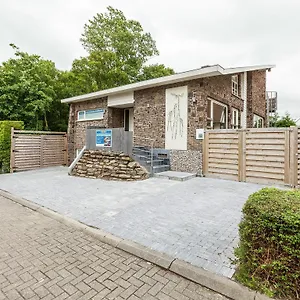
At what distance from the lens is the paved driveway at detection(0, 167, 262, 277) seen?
304 centimetres

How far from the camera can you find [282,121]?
20141 mm

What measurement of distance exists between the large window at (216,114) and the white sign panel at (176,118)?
1.10 m

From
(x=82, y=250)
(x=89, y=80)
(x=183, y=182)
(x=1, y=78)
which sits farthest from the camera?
(x=89, y=80)

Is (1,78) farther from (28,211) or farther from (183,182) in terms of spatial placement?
(183,182)

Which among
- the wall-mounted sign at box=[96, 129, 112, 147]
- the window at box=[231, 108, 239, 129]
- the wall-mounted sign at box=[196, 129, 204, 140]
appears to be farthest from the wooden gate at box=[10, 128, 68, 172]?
the window at box=[231, 108, 239, 129]

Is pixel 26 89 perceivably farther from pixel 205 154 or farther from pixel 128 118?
pixel 205 154

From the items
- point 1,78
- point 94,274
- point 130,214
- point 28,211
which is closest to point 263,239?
point 94,274

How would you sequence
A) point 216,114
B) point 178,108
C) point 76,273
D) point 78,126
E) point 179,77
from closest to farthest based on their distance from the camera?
point 76,273 < point 179,77 < point 178,108 < point 216,114 < point 78,126

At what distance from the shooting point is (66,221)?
4168 millimetres

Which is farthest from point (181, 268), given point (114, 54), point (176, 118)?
point (114, 54)

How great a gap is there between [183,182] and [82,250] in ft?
16.8

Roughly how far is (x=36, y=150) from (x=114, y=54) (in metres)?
12.6

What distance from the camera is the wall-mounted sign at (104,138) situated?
916cm

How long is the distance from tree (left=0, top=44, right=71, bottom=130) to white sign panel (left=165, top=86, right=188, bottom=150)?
390 inches
